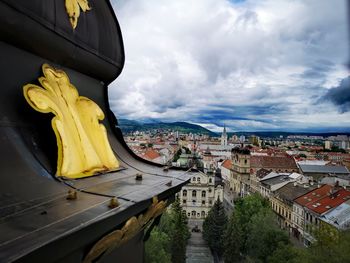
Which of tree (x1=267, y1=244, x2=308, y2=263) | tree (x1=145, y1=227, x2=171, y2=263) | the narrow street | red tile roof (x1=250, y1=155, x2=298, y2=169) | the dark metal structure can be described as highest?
the dark metal structure

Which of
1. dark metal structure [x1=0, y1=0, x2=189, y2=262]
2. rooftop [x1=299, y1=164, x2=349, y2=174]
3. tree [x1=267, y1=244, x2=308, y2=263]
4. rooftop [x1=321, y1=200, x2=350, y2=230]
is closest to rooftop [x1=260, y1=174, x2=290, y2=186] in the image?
rooftop [x1=299, y1=164, x2=349, y2=174]

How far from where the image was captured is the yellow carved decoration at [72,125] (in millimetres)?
3471

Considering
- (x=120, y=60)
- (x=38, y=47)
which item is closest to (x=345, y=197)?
(x=120, y=60)

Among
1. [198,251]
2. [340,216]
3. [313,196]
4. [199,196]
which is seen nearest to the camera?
[340,216]

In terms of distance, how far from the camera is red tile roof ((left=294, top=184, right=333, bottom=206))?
3362 centimetres

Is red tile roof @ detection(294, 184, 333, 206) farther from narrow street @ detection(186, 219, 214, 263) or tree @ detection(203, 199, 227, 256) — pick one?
narrow street @ detection(186, 219, 214, 263)

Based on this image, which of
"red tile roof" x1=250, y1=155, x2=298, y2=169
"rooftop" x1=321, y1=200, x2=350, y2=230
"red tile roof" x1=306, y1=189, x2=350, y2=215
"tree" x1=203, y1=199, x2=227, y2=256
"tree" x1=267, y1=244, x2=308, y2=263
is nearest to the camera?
"tree" x1=267, y1=244, x2=308, y2=263

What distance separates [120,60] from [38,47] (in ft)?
A: 6.84

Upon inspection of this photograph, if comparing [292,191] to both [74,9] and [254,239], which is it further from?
[74,9]

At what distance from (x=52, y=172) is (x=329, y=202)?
105 feet

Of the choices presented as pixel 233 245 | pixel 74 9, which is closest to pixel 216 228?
pixel 233 245

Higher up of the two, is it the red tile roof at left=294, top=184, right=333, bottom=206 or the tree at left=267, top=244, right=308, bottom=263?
the red tile roof at left=294, top=184, right=333, bottom=206

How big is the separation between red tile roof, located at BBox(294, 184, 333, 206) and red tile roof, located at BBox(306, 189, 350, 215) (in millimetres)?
1085

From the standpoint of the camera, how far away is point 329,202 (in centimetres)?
3097
